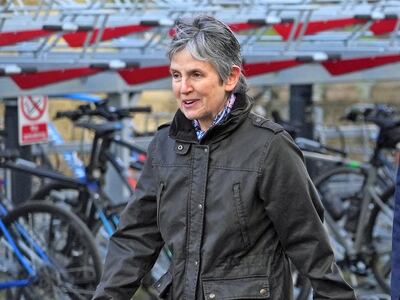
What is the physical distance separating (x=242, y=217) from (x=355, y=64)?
450 centimetres

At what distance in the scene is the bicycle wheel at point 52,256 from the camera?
5.89 metres

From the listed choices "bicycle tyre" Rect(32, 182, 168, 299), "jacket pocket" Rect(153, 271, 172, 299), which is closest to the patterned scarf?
"jacket pocket" Rect(153, 271, 172, 299)

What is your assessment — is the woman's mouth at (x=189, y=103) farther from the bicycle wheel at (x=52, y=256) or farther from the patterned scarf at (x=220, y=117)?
the bicycle wheel at (x=52, y=256)

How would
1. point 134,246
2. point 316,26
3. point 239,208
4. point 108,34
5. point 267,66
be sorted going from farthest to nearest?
point 316,26, point 108,34, point 267,66, point 134,246, point 239,208

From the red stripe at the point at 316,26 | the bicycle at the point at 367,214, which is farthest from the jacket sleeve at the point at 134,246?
the red stripe at the point at 316,26

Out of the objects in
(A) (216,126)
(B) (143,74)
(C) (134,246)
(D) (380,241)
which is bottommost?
(D) (380,241)

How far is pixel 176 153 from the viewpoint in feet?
10.7

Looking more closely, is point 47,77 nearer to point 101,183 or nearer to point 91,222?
point 101,183

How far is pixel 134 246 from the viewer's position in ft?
11.2

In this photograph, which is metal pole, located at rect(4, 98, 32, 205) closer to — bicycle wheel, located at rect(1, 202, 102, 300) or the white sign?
the white sign

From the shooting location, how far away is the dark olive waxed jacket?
3133 millimetres

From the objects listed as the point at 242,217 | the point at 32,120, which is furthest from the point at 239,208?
the point at 32,120

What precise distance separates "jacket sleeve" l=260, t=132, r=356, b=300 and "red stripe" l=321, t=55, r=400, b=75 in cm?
421

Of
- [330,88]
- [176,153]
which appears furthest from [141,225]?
[330,88]
